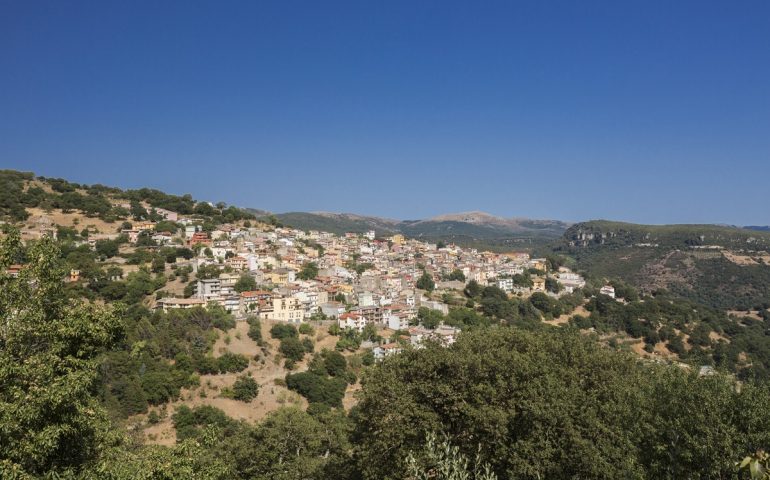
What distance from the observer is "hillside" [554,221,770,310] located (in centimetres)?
9969

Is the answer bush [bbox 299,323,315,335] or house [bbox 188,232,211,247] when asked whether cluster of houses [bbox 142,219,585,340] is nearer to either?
house [bbox 188,232,211,247]

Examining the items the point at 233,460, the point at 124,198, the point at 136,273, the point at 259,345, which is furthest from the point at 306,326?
the point at 124,198

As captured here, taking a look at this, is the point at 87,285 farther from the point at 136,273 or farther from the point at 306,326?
the point at 306,326

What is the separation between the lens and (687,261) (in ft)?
381

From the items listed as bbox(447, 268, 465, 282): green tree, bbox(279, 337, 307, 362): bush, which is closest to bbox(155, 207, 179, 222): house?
bbox(279, 337, 307, 362): bush

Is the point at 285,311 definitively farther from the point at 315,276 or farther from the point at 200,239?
the point at 200,239

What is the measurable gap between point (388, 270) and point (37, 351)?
242 feet

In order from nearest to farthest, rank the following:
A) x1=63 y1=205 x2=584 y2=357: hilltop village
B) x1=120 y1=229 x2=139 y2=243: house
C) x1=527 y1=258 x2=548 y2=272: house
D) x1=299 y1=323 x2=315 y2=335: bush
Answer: x1=299 y1=323 x2=315 y2=335: bush
x1=63 y1=205 x2=584 y2=357: hilltop village
x1=120 y1=229 x2=139 y2=243: house
x1=527 y1=258 x2=548 y2=272: house

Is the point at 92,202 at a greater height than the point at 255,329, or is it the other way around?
the point at 92,202

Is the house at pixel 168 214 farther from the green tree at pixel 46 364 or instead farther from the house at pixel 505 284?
the green tree at pixel 46 364

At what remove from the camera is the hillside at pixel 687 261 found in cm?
9969

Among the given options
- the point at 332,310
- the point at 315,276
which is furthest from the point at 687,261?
the point at 332,310

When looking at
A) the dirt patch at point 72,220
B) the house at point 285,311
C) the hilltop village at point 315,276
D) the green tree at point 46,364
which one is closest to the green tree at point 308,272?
the hilltop village at point 315,276

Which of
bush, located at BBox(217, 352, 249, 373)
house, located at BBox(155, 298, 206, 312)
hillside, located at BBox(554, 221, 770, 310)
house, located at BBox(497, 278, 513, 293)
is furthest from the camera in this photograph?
hillside, located at BBox(554, 221, 770, 310)
